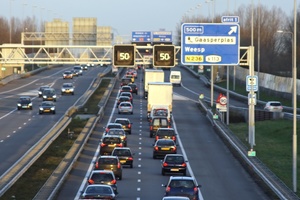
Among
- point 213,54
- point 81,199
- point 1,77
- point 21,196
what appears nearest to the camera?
point 81,199

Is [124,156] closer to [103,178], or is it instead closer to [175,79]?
[103,178]

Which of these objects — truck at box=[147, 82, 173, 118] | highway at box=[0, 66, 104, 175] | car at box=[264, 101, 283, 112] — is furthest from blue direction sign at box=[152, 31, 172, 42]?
truck at box=[147, 82, 173, 118]

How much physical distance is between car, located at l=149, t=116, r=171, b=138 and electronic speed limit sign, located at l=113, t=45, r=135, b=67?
38.5ft

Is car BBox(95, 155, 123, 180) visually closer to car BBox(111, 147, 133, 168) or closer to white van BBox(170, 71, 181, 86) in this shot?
car BBox(111, 147, 133, 168)

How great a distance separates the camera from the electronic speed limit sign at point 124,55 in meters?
55.1

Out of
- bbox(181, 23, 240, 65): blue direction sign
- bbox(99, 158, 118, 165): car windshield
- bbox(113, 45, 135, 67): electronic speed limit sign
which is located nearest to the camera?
bbox(99, 158, 118, 165): car windshield

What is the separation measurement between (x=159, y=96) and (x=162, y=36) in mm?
59777

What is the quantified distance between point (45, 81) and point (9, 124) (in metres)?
60.9

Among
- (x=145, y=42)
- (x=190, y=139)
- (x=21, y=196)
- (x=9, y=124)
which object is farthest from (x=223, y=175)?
(x=145, y=42)

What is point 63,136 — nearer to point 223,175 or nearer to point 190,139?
point 190,139

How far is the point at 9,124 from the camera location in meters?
74.2

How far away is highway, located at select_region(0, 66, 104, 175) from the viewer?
56631mm

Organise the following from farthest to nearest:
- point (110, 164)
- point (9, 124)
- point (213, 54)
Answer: point (9, 124) < point (213, 54) < point (110, 164)

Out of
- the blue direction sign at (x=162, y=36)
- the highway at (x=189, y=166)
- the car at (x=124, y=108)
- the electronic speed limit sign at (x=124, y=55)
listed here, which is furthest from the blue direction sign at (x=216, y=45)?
the blue direction sign at (x=162, y=36)
